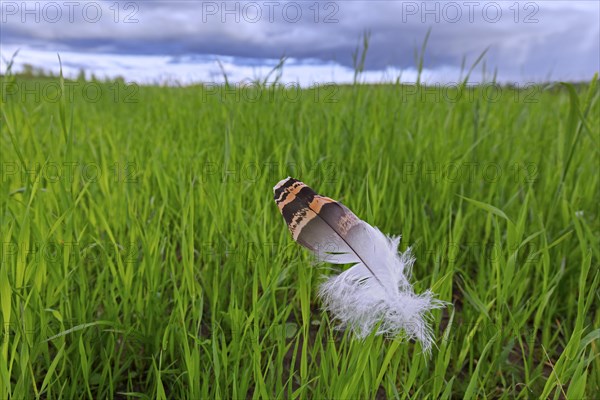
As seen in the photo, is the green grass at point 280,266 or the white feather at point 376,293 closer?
the white feather at point 376,293

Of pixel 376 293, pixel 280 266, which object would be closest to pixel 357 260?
pixel 376 293

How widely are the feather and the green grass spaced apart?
65mm

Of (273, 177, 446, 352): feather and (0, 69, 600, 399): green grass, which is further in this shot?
(0, 69, 600, 399): green grass

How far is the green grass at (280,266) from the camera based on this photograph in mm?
1078

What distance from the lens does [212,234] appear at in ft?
5.05

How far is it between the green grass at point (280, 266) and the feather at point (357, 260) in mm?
65

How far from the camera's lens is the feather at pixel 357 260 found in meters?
0.85

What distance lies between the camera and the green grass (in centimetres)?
108

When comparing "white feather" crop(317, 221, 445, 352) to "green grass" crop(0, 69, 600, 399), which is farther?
"green grass" crop(0, 69, 600, 399)

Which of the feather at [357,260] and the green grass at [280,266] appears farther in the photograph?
the green grass at [280,266]

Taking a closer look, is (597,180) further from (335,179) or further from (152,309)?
(152,309)

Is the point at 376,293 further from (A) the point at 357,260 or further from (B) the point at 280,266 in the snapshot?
(B) the point at 280,266

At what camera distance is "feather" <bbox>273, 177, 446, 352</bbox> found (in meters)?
0.85

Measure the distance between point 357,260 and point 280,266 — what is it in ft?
1.08
